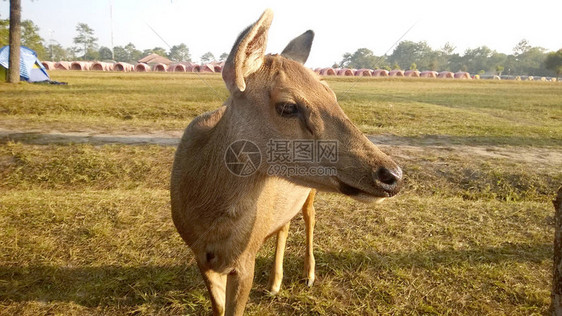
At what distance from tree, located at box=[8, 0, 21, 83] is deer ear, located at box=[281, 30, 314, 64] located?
69.5 feet

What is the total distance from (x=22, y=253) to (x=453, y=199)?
6800 millimetres

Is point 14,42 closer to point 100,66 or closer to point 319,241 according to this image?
point 319,241

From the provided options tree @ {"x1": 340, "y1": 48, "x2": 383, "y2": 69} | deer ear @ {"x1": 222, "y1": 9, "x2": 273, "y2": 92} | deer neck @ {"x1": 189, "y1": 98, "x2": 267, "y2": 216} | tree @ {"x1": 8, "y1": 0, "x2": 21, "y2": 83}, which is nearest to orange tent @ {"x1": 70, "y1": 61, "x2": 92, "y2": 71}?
tree @ {"x1": 8, "y1": 0, "x2": 21, "y2": 83}

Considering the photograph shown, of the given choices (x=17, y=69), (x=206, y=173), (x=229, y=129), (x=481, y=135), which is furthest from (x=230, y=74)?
(x=17, y=69)

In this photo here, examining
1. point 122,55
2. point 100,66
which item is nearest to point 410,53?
point 100,66

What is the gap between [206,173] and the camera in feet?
9.14

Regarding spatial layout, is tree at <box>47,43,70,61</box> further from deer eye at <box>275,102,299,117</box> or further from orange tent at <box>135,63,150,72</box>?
deer eye at <box>275,102,299,117</box>

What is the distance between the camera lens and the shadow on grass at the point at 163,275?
345 cm

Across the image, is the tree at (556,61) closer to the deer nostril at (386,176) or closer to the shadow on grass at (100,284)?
the deer nostril at (386,176)

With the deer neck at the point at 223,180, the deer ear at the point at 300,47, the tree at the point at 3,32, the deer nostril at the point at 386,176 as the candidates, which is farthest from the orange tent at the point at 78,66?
the deer nostril at the point at 386,176

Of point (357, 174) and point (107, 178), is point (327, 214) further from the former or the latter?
point (107, 178)

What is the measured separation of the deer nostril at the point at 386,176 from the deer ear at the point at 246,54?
1130 mm

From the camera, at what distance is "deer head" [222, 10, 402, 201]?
2189mm

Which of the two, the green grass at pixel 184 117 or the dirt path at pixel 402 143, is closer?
the dirt path at pixel 402 143
